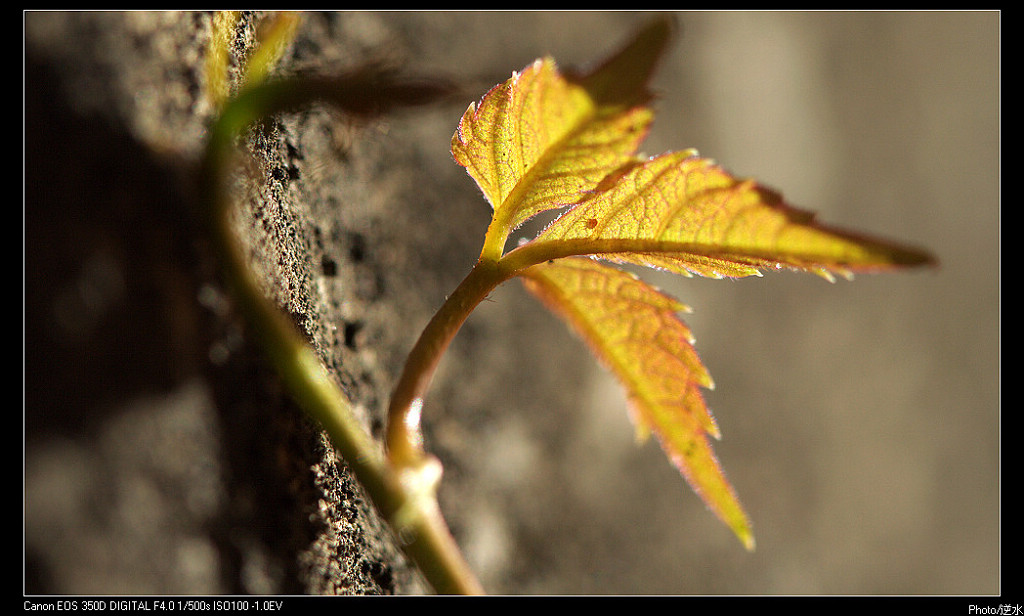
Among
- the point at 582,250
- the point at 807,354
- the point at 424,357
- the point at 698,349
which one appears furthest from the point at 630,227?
the point at 807,354

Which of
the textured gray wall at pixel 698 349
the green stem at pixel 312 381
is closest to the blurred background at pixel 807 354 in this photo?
the textured gray wall at pixel 698 349

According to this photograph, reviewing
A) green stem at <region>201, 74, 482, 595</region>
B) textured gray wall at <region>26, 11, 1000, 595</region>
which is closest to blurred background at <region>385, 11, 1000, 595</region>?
textured gray wall at <region>26, 11, 1000, 595</region>

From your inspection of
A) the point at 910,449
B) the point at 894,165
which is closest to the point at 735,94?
the point at 894,165

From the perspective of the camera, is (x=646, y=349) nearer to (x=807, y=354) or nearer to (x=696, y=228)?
(x=696, y=228)

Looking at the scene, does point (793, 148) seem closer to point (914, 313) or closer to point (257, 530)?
point (914, 313)

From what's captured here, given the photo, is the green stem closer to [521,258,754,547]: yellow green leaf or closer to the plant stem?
the plant stem

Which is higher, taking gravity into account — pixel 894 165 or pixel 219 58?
pixel 219 58
